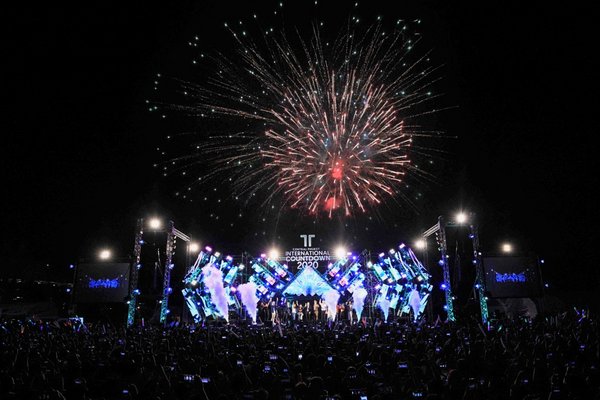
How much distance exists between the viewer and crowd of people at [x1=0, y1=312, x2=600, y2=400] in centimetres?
669

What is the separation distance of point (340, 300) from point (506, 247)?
12.4 metres

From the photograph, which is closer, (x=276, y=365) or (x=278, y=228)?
(x=276, y=365)

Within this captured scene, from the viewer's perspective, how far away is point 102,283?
24672 mm

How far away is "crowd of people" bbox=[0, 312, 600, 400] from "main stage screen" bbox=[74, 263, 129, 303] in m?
11.2

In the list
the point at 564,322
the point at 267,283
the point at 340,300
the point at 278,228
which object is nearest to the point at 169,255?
the point at 267,283

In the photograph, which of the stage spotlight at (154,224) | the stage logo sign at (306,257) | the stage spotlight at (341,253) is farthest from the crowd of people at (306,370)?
the stage logo sign at (306,257)

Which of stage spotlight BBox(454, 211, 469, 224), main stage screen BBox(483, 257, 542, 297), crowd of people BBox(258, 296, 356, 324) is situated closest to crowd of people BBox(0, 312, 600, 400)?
stage spotlight BBox(454, 211, 469, 224)

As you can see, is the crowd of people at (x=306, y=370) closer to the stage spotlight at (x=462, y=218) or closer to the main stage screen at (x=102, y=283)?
the stage spotlight at (x=462, y=218)

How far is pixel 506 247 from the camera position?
106 ft

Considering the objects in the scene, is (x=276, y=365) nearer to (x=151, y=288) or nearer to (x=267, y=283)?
(x=151, y=288)

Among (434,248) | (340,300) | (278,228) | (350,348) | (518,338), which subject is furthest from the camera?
(278,228)

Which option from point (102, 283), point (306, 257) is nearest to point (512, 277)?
point (306, 257)

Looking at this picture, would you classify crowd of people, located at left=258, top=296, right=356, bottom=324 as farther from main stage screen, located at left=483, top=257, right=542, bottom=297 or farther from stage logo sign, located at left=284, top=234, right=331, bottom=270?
main stage screen, located at left=483, top=257, right=542, bottom=297

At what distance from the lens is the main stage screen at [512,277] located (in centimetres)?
2406
